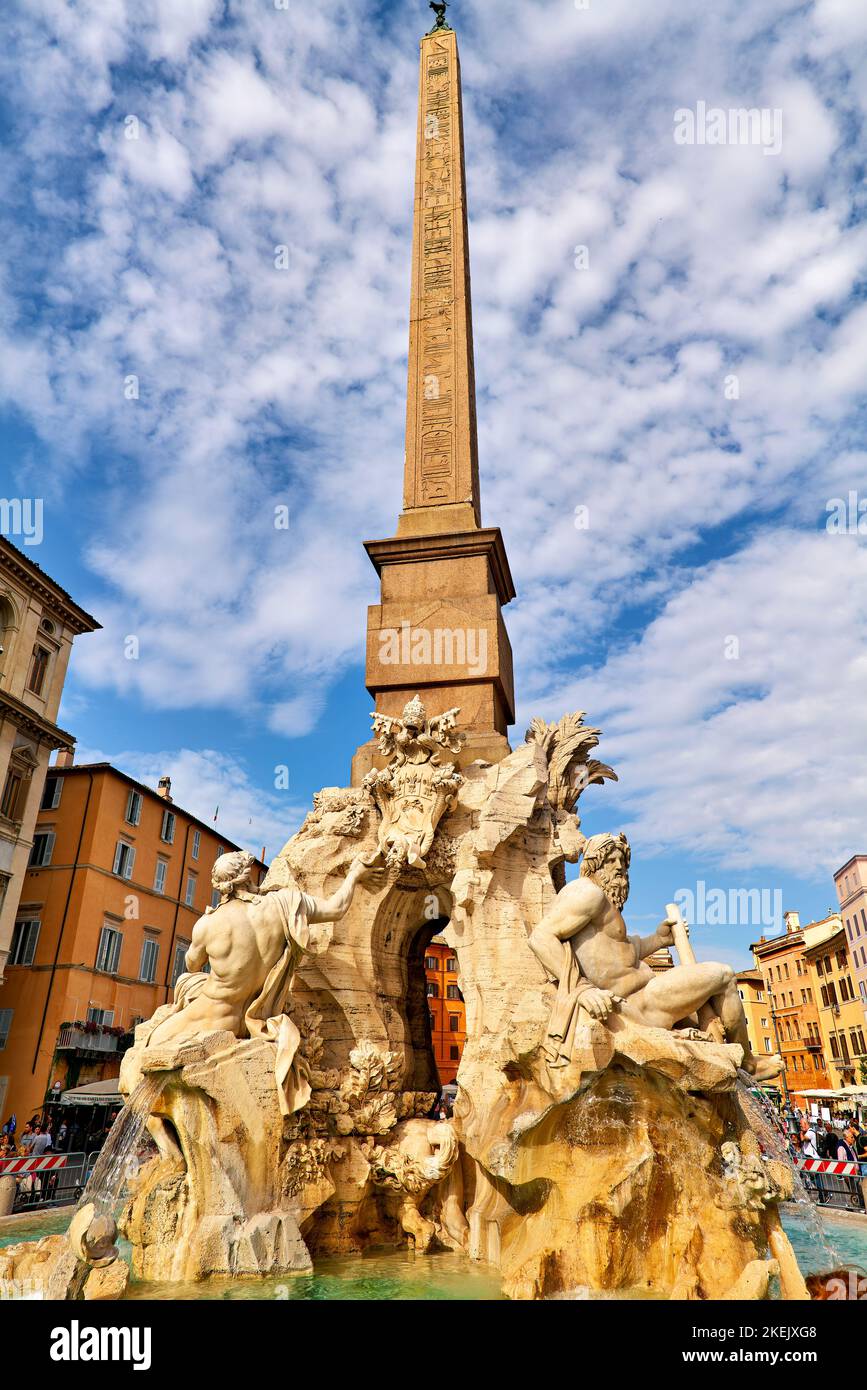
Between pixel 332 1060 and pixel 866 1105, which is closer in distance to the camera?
pixel 332 1060

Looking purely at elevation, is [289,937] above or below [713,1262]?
above

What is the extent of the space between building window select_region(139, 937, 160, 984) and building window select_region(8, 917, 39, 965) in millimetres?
2913

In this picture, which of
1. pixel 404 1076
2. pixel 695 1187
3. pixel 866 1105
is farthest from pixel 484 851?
pixel 866 1105

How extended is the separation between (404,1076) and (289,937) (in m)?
1.81

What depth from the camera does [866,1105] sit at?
63.9 feet

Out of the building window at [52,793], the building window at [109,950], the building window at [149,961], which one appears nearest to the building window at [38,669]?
the building window at [52,793]

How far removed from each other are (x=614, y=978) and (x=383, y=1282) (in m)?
2.17

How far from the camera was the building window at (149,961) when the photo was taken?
2277cm

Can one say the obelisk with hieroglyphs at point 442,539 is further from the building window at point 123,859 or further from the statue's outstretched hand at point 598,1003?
the building window at point 123,859

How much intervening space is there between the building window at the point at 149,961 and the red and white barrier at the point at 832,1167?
702 inches

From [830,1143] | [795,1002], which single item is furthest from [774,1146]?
[795,1002]

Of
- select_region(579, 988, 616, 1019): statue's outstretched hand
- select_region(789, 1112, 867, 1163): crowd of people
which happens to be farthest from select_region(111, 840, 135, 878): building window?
select_region(579, 988, 616, 1019): statue's outstretched hand
